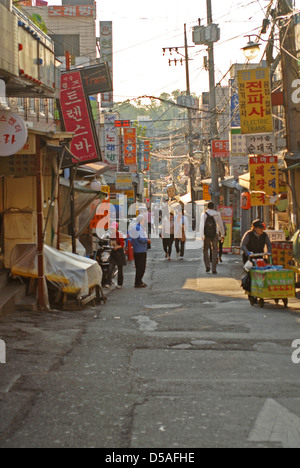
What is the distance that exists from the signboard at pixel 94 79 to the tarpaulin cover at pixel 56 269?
8.52 meters

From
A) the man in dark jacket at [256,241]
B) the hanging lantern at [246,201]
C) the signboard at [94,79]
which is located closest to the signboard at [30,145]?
the man in dark jacket at [256,241]

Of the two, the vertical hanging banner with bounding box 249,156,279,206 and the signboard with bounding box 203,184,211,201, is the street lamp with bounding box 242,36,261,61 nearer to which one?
the vertical hanging banner with bounding box 249,156,279,206

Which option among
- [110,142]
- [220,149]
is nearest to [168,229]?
[220,149]

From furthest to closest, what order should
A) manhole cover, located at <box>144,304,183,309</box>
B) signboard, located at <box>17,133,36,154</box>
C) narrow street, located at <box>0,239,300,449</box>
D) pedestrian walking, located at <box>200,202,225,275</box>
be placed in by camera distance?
pedestrian walking, located at <box>200,202,225,275</box> < manhole cover, located at <box>144,304,183,309</box> < signboard, located at <box>17,133,36,154</box> < narrow street, located at <box>0,239,300,449</box>

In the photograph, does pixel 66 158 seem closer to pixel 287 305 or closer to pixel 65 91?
pixel 65 91

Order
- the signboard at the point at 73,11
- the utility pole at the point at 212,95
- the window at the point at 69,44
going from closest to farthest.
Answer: the utility pole at the point at 212,95, the signboard at the point at 73,11, the window at the point at 69,44

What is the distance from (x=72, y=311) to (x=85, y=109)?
8.55 meters

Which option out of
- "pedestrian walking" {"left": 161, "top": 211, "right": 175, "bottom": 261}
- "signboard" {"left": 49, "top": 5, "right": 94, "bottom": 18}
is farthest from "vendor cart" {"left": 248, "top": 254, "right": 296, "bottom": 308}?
"signboard" {"left": 49, "top": 5, "right": 94, "bottom": 18}

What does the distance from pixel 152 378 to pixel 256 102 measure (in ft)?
40.3

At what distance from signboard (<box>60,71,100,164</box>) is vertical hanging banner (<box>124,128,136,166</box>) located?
2338 cm

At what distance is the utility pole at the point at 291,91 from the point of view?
57.4 feet

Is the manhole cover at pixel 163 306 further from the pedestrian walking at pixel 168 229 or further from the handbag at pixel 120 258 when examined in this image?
the pedestrian walking at pixel 168 229

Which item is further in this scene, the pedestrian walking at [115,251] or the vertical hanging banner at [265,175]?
the vertical hanging banner at [265,175]

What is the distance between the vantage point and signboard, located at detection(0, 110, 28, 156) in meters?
11.3
